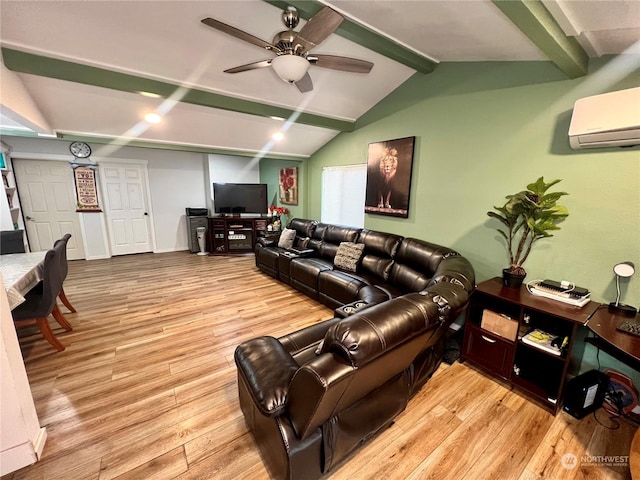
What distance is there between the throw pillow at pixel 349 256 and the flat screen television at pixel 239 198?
3.17 m

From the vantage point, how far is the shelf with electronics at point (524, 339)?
179cm

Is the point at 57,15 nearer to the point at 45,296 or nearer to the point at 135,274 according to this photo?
the point at 45,296

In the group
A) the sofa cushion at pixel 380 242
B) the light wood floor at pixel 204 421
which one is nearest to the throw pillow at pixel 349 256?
the sofa cushion at pixel 380 242

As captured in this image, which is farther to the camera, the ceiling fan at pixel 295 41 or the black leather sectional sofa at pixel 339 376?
the ceiling fan at pixel 295 41

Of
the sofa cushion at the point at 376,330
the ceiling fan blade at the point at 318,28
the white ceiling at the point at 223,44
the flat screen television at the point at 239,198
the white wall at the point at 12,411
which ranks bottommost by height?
the white wall at the point at 12,411

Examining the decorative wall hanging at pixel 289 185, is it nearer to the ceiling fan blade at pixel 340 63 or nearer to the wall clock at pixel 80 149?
the ceiling fan blade at pixel 340 63

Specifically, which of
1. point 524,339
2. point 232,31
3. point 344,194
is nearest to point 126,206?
point 344,194

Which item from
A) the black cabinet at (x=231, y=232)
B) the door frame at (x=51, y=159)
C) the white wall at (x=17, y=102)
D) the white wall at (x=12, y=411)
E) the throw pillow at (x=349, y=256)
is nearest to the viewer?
the white wall at (x=12, y=411)

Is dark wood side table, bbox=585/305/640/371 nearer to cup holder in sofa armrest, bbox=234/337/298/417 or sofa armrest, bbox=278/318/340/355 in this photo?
sofa armrest, bbox=278/318/340/355

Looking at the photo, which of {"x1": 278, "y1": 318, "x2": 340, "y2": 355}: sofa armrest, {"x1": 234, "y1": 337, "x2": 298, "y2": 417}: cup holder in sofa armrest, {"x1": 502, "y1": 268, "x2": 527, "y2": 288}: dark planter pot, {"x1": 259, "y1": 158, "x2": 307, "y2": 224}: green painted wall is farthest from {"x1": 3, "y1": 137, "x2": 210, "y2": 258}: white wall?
{"x1": 502, "y1": 268, "x2": 527, "y2": 288}: dark planter pot

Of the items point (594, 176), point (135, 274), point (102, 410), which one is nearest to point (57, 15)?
point (102, 410)

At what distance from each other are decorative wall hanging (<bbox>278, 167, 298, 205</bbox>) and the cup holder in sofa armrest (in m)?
4.48

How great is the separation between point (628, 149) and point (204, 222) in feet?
21.8

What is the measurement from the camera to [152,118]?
3.54 metres
